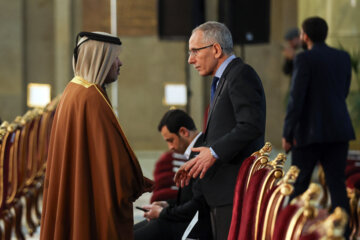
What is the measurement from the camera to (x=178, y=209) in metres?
3.00

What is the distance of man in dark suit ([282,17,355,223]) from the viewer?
4.09 m

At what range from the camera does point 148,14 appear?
10.1 m

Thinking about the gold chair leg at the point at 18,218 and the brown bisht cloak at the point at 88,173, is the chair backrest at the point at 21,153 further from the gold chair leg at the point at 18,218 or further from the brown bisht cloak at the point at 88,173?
the brown bisht cloak at the point at 88,173

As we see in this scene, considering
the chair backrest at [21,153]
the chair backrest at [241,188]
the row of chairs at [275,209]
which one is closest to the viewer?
the row of chairs at [275,209]

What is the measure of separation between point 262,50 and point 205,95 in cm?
109

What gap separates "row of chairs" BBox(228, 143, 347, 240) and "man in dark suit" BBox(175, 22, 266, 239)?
0.29 m

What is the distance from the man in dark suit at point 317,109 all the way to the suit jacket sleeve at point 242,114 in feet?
5.19

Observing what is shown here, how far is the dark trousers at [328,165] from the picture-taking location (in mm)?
3969

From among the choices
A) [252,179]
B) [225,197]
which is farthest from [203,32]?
[252,179]

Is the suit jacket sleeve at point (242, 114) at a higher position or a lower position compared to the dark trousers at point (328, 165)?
higher

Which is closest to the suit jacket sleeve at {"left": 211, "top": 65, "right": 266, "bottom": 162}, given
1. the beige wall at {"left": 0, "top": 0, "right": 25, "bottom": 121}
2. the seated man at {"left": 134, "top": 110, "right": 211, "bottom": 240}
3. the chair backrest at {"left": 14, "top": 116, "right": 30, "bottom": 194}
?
the seated man at {"left": 134, "top": 110, "right": 211, "bottom": 240}

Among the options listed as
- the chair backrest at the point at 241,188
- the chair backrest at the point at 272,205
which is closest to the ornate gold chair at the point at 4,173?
the chair backrest at the point at 241,188

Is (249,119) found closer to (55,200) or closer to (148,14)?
(55,200)

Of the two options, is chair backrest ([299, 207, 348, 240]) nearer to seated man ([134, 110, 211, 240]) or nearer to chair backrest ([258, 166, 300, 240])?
chair backrest ([258, 166, 300, 240])
